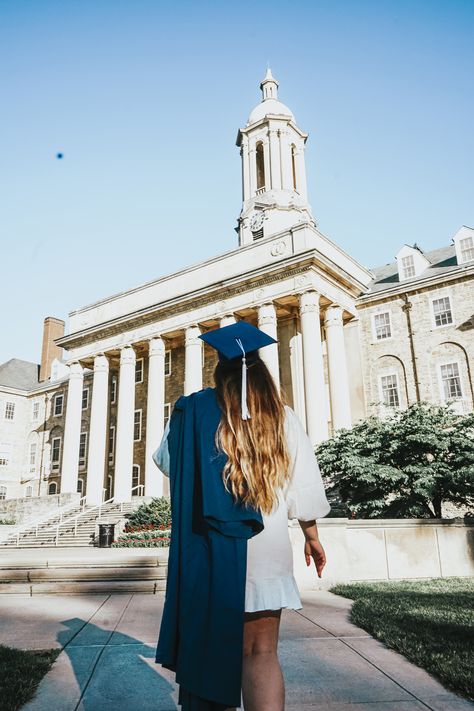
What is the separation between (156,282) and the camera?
1483 inches

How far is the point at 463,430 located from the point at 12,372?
1883 inches

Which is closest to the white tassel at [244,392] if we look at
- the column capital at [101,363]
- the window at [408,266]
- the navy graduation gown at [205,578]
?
the navy graduation gown at [205,578]

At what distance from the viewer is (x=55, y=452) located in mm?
48750

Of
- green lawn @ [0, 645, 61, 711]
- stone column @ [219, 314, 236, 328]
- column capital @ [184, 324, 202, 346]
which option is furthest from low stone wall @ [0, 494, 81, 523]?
green lawn @ [0, 645, 61, 711]

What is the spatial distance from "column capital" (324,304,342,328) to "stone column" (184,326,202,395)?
8.06m

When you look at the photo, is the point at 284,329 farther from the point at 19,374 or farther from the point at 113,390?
the point at 19,374

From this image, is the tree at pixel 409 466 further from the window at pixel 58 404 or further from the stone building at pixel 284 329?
the window at pixel 58 404

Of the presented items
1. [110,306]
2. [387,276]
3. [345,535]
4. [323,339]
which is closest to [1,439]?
[110,306]

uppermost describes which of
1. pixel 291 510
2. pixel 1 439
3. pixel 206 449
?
pixel 1 439

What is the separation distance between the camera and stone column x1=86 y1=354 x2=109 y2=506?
1388 inches

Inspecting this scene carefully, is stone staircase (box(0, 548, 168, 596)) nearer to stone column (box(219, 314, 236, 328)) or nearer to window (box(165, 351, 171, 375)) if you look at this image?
stone column (box(219, 314, 236, 328))

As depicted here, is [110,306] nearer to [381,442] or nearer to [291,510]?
[381,442]

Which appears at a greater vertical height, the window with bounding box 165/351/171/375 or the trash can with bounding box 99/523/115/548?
the window with bounding box 165/351/171/375

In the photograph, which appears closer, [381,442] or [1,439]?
[381,442]
